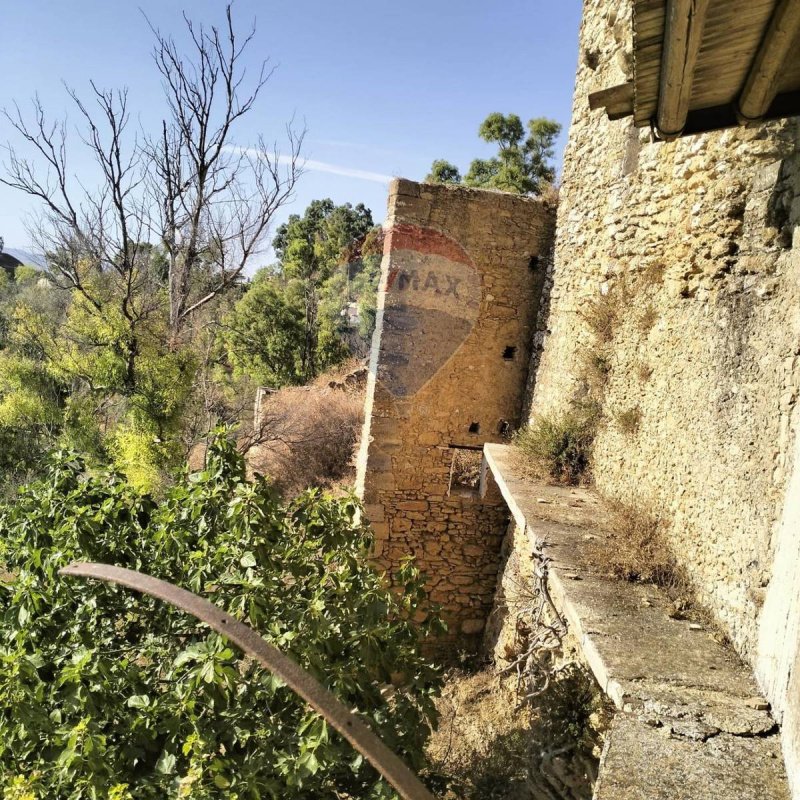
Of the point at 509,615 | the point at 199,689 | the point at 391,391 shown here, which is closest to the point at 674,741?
the point at 199,689

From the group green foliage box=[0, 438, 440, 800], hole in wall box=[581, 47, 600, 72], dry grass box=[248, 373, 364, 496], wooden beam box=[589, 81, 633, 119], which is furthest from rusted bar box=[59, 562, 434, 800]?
dry grass box=[248, 373, 364, 496]

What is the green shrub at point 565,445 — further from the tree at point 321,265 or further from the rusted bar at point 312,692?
the tree at point 321,265

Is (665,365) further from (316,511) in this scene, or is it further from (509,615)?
(509,615)

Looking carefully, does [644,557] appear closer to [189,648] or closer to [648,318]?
[648,318]

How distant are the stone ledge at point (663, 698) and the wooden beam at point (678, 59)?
2491 mm

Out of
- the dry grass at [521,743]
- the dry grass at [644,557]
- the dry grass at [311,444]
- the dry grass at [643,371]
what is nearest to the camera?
the dry grass at [644,557]

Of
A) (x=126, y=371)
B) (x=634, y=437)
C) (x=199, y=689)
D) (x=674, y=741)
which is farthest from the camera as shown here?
(x=126, y=371)

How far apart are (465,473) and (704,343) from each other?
4620mm

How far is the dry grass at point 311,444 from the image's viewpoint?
47.2 ft

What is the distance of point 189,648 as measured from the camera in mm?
2783

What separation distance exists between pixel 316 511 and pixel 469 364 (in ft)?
12.2

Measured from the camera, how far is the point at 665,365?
4.07m

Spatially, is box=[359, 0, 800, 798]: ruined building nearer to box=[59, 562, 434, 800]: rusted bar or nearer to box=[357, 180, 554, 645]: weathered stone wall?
box=[357, 180, 554, 645]: weathered stone wall

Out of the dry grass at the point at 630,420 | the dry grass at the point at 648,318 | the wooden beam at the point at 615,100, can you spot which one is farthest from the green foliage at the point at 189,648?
the wooden beam at the point at 615,100
